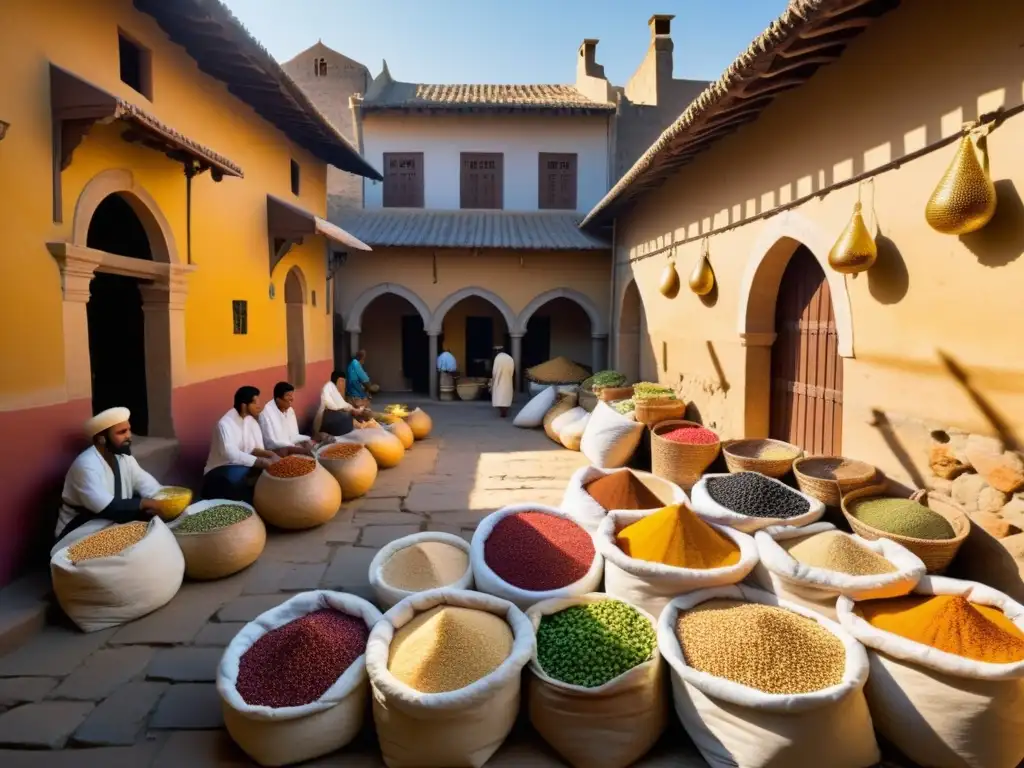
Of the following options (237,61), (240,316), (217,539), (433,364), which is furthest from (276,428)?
(433,364)

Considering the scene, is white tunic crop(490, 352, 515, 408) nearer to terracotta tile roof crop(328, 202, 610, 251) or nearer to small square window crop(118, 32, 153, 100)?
terracotta tile roof crop(328, 202, 610, 251)

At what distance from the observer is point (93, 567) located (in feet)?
11.6

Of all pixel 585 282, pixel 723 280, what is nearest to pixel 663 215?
pixel 723 280

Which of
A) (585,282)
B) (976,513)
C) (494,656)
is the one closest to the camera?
(494,656)

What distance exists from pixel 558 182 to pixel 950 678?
1309 centimetres

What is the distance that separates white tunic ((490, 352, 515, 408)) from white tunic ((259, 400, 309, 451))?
18.3ft

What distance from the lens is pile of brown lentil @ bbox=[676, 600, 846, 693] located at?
260 cm

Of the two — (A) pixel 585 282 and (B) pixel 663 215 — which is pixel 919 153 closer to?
(B) pixel 663 215

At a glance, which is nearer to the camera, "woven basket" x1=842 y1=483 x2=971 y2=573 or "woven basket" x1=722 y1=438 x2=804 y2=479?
Result: "woven basket" x1=842 y1=483 x2=971 y2=573

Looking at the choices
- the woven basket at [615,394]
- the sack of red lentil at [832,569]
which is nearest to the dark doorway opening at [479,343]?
the woven basket at [615,394]

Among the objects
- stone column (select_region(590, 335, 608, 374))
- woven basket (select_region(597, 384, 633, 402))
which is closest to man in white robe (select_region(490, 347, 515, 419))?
stone column (select_region(590, 335, 608, 374))

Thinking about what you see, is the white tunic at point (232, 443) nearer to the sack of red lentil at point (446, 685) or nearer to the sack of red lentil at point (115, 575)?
the sack of red lentil at point (115, 575)

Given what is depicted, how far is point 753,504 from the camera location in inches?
159

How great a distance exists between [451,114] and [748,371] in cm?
1037
